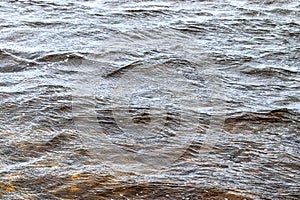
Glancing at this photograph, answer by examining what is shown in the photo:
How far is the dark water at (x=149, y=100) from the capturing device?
11.2ft

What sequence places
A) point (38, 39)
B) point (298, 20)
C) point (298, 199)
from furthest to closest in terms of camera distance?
point (298, 20) < point (38, 39) < point (298, 199)

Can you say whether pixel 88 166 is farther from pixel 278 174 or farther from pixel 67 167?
pixel 278 174

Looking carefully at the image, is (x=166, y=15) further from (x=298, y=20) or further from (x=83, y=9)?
(x=298, y=20)

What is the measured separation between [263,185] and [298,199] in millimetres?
214

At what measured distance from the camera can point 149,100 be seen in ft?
14.4

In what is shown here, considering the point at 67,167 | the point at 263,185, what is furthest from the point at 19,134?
the point at 263,185

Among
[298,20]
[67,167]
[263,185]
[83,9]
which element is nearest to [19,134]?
[67,167]

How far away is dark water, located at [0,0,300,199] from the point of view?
3.40 metres

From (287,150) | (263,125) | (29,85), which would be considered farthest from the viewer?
(29,85)

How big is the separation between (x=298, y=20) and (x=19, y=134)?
11.0ft

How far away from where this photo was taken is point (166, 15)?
20.4 feet

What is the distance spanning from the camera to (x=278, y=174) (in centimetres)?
346

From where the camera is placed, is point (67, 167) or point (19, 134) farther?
point (19, 134)

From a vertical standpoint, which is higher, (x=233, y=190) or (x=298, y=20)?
(x=298, y=20)
